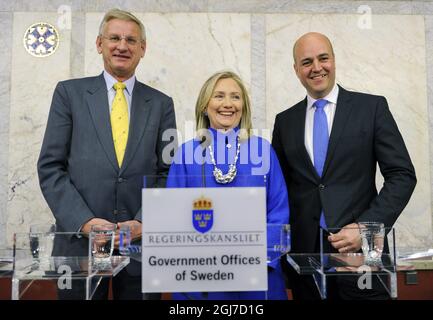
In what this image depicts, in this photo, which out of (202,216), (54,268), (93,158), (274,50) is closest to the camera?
(202,216)

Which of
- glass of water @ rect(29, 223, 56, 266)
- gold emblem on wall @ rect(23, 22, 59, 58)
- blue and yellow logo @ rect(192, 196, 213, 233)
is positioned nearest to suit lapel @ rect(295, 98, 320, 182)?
blue and yellow logo @ rect(192, 196, 213, 233)

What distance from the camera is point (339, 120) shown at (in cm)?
234

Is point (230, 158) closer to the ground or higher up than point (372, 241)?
higher up

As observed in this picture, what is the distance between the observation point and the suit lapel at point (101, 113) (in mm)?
2193

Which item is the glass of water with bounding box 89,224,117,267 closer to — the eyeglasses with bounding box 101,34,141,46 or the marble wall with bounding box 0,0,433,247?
the eyeglasses with bounding box 101,34,141,46

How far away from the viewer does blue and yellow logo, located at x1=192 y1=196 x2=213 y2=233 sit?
54.4 inches

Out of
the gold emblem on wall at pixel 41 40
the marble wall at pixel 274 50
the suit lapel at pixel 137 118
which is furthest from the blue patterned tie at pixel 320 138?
the gold emblem on wall at pixel 41 40

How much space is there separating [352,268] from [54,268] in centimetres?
91

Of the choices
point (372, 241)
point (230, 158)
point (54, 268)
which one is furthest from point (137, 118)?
point (372, 241)

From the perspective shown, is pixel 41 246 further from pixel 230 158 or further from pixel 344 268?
pixel 344 268

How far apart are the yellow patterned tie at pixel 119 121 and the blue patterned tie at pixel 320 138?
87 centimetres

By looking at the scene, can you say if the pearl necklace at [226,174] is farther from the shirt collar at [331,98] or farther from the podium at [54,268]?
the shirt collar at [331,98]
